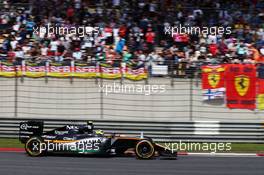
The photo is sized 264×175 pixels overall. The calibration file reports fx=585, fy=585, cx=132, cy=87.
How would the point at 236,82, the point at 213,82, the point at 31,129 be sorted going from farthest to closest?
the point at 213,82 → the point at 236,82 → the point at 31,129

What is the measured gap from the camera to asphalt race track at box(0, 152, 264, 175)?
37.6ft

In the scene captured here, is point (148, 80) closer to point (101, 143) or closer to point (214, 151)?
point (214, 151)

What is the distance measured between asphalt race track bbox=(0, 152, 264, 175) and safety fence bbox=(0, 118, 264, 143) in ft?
8.34

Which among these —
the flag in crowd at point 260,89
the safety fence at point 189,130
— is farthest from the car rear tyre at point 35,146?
the flag in crowd at point 260,89

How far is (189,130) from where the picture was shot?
16.8 m

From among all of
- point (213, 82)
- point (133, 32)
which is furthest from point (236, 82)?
point (133, 32)

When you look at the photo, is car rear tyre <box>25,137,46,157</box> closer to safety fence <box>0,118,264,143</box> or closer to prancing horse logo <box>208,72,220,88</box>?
safety fence <box>0,118,264,143</box>

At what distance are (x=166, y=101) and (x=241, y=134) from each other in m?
2.65

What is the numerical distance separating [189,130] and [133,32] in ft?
14.9

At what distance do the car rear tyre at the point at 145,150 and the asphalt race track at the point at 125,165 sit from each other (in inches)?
9.1

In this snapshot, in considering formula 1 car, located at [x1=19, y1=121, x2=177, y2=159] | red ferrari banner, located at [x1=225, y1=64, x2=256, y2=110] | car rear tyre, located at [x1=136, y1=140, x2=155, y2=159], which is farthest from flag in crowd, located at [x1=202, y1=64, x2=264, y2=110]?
car rear tyre, located at [x1=136, y1=140, x2=155, y2=159]

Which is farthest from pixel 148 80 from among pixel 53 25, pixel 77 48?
pixel 53 25

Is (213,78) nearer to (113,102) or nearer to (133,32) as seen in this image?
(113,102)

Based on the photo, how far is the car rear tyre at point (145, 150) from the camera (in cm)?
1355
